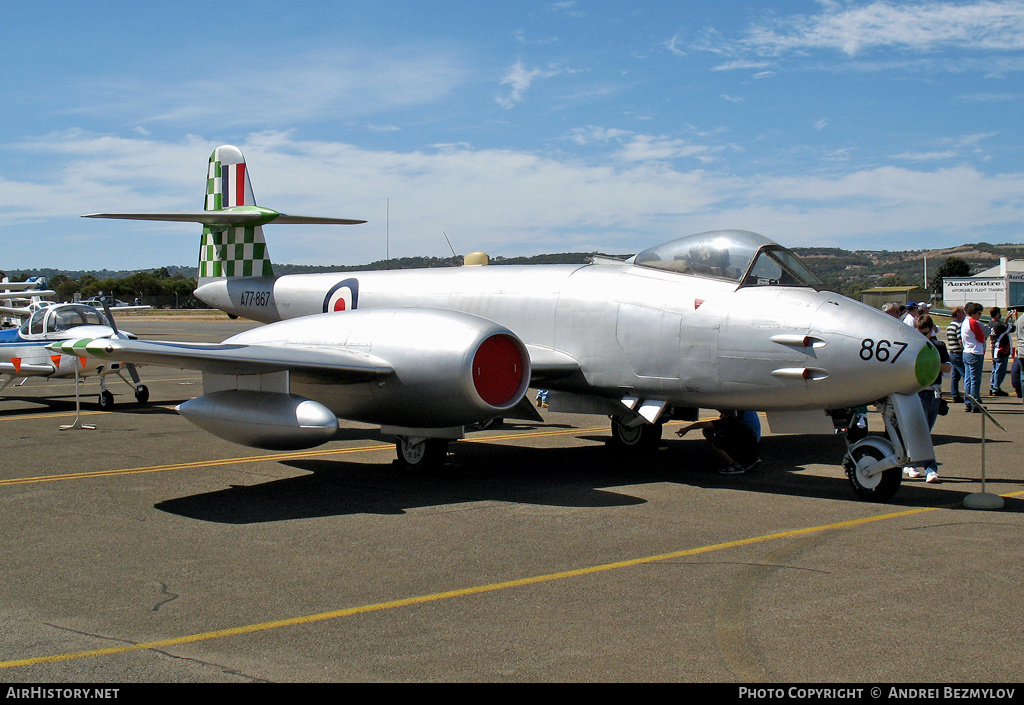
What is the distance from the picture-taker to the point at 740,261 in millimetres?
8500

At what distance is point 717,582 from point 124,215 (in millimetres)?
10527

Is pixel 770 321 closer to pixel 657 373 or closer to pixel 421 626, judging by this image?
pixel 657 373

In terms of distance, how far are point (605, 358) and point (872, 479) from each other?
2790 millimetres

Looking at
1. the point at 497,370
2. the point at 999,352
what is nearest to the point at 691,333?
the point at 497,370

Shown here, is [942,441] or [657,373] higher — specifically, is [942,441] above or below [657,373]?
below

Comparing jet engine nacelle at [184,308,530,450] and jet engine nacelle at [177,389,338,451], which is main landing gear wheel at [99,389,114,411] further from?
jet engine nacelle at [177,389,338,451]

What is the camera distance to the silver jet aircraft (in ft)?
25.2

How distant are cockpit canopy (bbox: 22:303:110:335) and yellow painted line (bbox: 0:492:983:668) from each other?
12957mm

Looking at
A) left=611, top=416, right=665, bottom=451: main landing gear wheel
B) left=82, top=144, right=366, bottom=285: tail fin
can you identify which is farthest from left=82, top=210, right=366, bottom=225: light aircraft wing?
left=611, top=416, right=665, bottom=451: main landing gear wheel

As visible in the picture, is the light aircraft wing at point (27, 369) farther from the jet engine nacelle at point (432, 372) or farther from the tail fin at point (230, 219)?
the jet engine nacelle at point (432, 372)

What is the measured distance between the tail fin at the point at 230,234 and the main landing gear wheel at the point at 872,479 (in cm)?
921

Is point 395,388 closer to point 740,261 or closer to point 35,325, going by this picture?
point 740,261

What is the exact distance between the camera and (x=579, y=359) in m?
9.28
